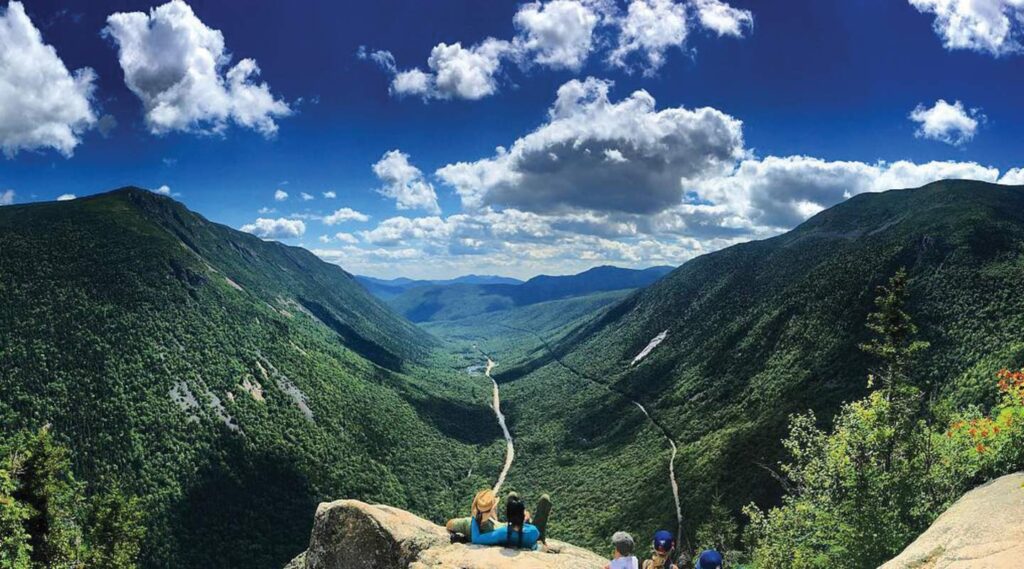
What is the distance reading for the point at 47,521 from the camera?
43.9m

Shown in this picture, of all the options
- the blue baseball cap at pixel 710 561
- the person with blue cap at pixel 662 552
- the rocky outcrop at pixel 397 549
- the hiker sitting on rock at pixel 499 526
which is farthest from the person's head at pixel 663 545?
the hiker sitting on rock at pixel 499 526

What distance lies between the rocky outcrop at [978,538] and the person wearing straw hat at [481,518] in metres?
12.7

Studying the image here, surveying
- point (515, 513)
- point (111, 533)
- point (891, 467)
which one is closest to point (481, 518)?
point (515, 513)

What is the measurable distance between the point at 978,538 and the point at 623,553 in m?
10.1

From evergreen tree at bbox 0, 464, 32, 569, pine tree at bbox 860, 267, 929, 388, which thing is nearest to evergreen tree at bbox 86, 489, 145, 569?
evergreen tree at bbox 0, 464, 32, 569

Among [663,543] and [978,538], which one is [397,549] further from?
[978,538]

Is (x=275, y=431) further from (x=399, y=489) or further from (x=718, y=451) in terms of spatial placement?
(x=718, y=451)

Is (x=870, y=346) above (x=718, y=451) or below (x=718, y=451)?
above

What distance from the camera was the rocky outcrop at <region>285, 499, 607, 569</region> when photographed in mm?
17625

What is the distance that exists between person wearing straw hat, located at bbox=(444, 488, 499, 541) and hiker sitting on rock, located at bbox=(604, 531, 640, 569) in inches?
185

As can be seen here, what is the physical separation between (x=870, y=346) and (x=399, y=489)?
180 meters

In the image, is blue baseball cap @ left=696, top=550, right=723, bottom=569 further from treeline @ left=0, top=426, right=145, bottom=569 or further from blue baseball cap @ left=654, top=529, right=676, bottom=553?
treeline @ left=0, top=426, right=145, bottom=569

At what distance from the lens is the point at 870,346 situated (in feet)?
131

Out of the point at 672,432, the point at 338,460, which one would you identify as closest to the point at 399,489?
the point at 338,460
